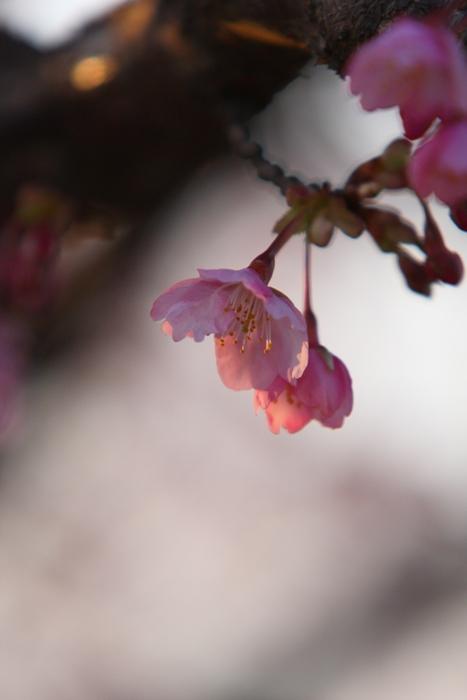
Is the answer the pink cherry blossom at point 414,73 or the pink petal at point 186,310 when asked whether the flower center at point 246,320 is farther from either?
the pink cherry blossom at point 414,73

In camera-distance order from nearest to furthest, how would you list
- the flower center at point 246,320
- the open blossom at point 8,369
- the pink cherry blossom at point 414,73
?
1. the pink cherry blossom at point 414,73
2. the flower center at point 246,320
3. the open blossom at point 8,369

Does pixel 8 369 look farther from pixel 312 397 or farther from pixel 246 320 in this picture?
pixel 312 397

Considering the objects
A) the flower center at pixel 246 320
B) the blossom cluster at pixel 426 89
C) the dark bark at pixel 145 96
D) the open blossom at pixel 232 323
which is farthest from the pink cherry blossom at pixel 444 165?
Result: the dark bark at pixel 145 96

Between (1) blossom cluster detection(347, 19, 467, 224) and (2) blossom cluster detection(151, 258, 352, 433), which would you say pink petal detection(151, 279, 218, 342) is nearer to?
(2) blossom cluster detection(151, 258, 352, 433)

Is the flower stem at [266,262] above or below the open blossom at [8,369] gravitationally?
below

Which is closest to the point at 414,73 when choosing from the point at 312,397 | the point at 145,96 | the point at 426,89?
the point at 426,89

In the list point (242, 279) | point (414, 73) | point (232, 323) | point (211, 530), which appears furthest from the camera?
point (211, 530)
